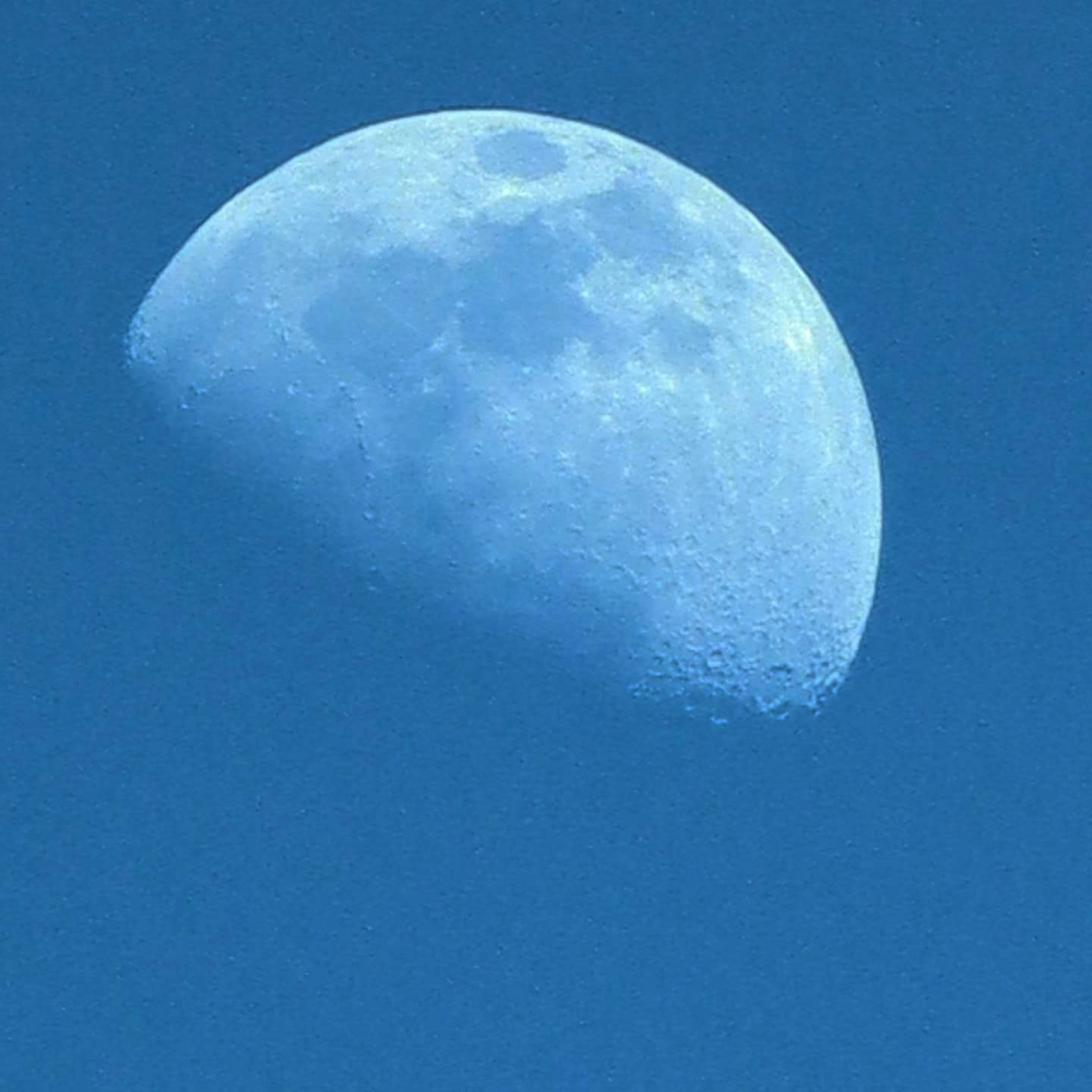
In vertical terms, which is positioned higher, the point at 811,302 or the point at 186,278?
the point at 811,302

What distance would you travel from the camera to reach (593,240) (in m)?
5.62

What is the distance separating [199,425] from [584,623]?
1.21 meters

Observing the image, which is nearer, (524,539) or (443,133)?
(524,539)

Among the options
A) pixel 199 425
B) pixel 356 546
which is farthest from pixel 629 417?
pixel 199 425

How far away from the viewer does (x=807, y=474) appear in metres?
5.78

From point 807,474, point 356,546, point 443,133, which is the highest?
point 443,133

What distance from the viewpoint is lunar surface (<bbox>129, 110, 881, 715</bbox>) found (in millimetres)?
5359

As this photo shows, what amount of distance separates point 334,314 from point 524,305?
510 millimetres

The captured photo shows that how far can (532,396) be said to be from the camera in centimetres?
537

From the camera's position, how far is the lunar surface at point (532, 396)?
5.36 metres

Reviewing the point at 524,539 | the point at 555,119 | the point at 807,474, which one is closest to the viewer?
the point at 524,539

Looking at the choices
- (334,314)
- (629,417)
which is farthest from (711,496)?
(334,314)

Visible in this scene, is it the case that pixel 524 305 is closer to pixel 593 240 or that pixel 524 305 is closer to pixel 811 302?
pixel 593 240

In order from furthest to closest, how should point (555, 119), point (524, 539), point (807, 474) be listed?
point (555, 119) → point (807, 474) → point (524, 539)
